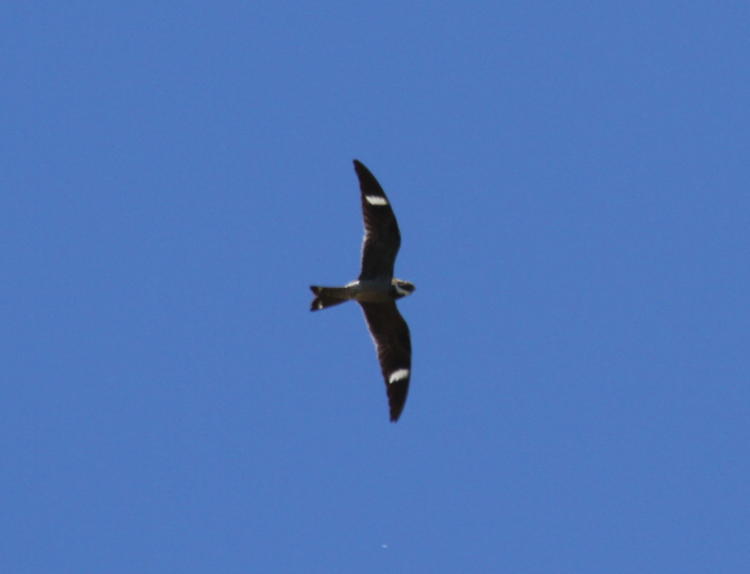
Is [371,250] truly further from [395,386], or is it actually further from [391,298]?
[395,386]

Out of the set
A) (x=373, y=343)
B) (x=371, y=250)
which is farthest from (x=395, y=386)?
(x=371, y=250)

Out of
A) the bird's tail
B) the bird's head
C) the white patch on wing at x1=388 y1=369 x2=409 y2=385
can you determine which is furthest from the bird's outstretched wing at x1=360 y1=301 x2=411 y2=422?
the bird's tail

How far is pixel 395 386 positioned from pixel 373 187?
2747 millimetres

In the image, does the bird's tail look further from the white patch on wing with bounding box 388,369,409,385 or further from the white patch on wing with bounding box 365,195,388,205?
the white patch on wing with bounding box 388,369,409,385

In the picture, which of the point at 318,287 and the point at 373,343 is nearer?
the point at 318,287

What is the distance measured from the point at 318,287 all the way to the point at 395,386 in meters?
2.12

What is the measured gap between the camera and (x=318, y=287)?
16312 millimetres

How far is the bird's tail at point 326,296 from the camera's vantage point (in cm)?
1630

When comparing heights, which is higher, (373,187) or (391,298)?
(373,187)

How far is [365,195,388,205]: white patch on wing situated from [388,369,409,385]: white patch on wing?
237 centimetres

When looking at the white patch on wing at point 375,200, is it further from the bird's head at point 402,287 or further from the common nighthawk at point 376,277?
the bird's head at point 402,287

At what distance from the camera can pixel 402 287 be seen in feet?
55.7

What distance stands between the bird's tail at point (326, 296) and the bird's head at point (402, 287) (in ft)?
2.34

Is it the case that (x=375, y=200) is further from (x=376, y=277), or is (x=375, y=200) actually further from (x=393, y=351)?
(x=393, y=351)
